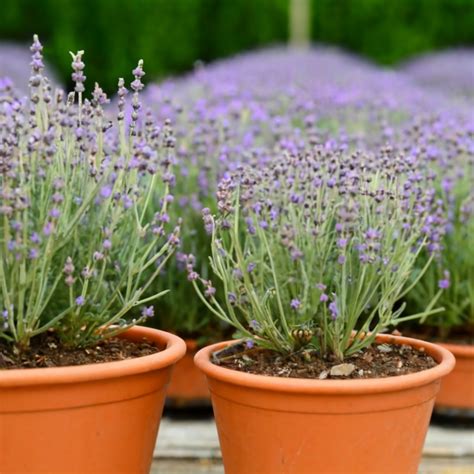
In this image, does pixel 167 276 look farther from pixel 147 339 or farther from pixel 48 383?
pixel 48 383

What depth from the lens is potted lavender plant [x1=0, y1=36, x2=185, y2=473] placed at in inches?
80.4

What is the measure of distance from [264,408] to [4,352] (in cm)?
64

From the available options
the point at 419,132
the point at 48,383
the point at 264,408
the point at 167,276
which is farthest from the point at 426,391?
the point at 419,132

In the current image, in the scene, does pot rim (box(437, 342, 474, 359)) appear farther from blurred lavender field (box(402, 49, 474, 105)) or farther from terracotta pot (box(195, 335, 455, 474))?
blurred lavender field (box(402, 49, 474, 105))

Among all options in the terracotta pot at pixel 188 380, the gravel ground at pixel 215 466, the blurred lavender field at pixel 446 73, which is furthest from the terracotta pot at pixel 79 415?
the blurred lavender field at pixel 446 73

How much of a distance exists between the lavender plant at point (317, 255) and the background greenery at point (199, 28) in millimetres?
10000

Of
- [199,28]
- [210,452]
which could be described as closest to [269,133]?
[210,452]

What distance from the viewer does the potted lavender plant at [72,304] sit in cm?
204

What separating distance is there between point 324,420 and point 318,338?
29 centimetres

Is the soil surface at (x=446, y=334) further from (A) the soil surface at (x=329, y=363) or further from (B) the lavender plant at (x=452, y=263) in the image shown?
(A) the soil surface at (x=329, y=363)

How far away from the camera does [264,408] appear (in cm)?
217

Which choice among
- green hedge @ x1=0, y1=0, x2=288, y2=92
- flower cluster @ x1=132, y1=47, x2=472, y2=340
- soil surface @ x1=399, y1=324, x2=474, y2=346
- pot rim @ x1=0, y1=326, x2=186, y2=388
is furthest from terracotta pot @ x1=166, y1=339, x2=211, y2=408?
green hedge @ x1=0, y1=0, x2=288, y2=92

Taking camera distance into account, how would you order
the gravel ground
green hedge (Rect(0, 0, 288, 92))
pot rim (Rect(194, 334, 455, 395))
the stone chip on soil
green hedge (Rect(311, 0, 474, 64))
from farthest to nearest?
green hedge (Rect(311, 0, 474, 64))
green hedge (Rect(0, 0, 288, 92))
the gravel ground
the stone chip on soil
pot rim (Rect(194, 334, 455, 395))

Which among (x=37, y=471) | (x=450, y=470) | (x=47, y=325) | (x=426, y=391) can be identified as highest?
(x=47, y=325)
